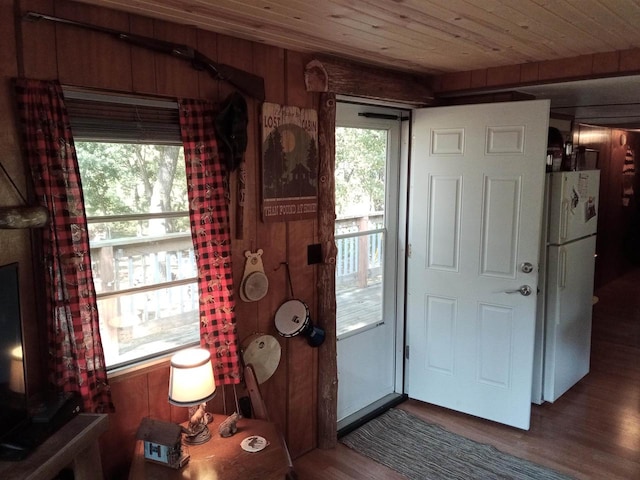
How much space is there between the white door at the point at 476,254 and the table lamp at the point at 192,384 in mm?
1791

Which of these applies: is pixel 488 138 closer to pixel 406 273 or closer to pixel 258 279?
pixel 406 273

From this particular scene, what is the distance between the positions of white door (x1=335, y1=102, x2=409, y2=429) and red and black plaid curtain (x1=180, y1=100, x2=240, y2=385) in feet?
3.27

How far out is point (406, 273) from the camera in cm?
351

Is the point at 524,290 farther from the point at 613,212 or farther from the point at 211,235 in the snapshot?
the point at 613,212

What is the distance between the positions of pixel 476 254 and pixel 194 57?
6.69 feet

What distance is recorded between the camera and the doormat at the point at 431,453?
2.72 metres

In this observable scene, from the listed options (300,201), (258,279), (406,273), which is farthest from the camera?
(406,273)

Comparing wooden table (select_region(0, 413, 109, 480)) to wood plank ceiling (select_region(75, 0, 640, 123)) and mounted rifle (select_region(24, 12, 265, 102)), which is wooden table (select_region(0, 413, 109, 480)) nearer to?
mounted rifle (select_region(24, 12, 265, 102))

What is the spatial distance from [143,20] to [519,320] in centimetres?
256

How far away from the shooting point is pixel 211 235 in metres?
2.21

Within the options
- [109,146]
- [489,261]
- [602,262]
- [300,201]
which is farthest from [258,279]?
[602,262]

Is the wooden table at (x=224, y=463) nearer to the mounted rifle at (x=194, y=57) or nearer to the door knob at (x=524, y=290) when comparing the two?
the mounted rifle at (x=194, y=57)

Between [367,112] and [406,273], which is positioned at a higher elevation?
[367,112]

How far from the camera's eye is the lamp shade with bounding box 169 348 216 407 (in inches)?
78.3
